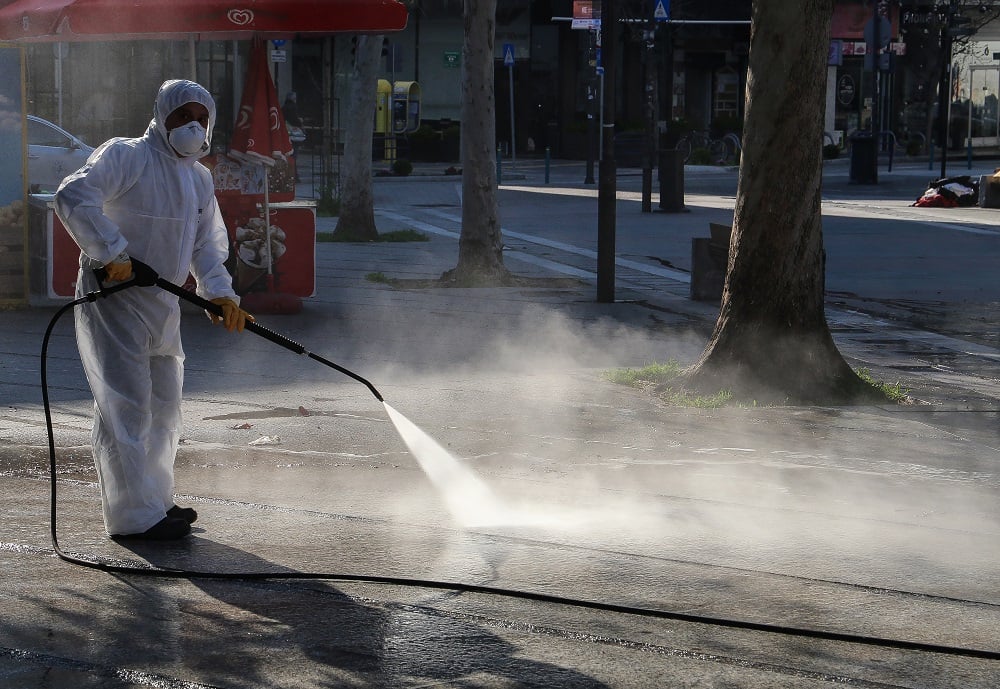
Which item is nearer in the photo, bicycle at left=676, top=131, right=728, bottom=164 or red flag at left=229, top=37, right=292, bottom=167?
red flag at left=229, top=37, right=292, bottom=167

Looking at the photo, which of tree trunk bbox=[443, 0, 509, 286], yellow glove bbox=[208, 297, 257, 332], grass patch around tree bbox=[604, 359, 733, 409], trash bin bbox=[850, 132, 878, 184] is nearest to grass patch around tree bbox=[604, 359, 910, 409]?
grass patch around tree bbox=[604, 359, 733, 409]

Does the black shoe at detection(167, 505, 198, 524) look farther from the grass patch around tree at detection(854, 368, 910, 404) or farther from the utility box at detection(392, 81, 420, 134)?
the utility box at detection(392, 81, 420, 134)

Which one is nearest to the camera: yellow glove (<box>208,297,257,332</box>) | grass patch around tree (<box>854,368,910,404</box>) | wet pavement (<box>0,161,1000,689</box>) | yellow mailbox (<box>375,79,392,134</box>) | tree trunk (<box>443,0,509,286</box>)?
wet pavement (<box>0,161,1000,689</box>)

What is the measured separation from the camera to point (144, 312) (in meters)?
5.68

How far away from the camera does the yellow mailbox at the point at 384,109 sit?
131 ft

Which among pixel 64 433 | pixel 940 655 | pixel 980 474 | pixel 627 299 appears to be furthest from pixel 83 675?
pixel 627 299

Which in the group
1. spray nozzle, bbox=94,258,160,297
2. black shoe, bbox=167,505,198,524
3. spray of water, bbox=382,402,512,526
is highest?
spray nozzle, bbox=94,258,160,297

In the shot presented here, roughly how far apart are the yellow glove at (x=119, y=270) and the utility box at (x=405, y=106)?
35.7 metres

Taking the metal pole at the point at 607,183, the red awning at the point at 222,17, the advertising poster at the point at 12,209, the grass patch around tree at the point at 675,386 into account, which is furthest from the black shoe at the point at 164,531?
the metal pole at the point at 607,183

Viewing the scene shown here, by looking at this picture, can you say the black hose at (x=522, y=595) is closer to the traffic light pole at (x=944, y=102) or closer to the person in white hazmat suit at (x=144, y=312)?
the person in white hazmat suit at (x=144, y=312)

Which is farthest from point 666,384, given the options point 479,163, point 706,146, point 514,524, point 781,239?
point 706,146

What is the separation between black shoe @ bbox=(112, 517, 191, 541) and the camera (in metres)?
5.73

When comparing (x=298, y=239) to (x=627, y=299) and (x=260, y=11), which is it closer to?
(x=260, y=11)

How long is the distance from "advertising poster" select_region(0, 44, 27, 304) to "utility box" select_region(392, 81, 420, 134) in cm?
2852
